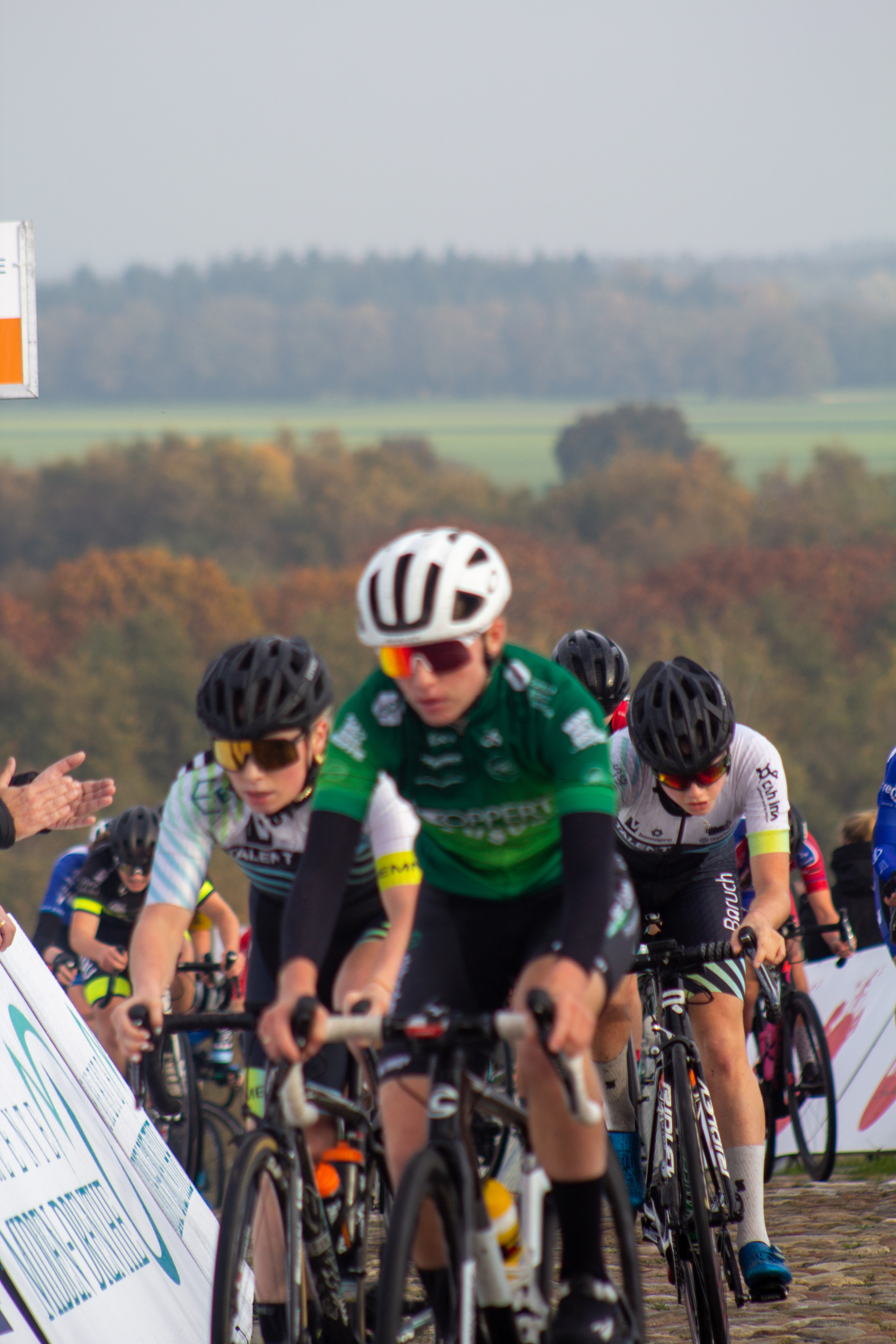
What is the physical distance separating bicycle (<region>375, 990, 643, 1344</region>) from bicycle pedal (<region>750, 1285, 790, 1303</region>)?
1.60m

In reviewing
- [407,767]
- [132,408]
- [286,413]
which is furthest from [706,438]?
[407,767]

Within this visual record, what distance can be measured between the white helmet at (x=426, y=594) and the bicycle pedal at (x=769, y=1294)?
9.37 ft

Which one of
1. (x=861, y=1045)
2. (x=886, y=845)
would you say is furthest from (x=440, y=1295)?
(x=861, y=1045)

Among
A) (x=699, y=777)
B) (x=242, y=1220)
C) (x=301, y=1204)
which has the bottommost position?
(x=301, y=1204)

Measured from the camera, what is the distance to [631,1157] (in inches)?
250

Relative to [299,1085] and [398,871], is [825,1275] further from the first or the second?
[299,1085]

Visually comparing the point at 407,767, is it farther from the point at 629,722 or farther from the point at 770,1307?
the point at 770,1307

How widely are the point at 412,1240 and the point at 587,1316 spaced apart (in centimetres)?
55

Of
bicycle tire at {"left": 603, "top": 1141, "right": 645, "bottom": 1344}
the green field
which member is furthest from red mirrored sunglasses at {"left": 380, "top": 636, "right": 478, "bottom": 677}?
the green field

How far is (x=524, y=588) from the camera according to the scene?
8112cm

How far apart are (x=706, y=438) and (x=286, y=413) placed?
24291mm

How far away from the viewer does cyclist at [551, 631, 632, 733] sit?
755cm

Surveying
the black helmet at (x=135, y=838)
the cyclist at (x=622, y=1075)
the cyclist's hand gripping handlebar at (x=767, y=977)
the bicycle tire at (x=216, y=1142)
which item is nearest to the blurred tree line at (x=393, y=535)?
the bicycle tire at (x=216, y=1142)

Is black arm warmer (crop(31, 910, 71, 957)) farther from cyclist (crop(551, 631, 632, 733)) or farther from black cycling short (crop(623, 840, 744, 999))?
black cycling short (crop(623, 840, 744, 999))
